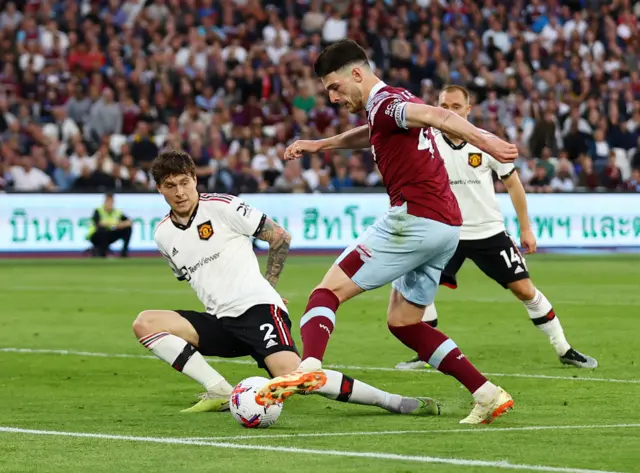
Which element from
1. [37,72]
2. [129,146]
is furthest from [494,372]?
[37,72]

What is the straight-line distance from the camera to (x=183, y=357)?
28.7 feet

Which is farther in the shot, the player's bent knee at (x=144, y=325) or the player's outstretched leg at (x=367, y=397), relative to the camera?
the player's bent knee at (x=144, y=325)

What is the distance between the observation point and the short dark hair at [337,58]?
7738mm

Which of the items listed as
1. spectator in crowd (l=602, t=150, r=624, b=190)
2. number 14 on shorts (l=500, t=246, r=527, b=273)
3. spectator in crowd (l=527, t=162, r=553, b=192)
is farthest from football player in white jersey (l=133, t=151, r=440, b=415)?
spectator in crowd (l=602, t=150, r=624, b=190)

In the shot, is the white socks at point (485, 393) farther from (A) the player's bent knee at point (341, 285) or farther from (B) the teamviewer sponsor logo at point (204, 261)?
(B) the teamviewer sponsor logo at point (204, 261)

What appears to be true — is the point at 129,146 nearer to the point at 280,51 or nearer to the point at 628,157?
the point at 280,51

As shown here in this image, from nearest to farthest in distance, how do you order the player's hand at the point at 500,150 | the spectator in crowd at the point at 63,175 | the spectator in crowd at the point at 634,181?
1. the player's hand at the point at 500,150
2. the spectator in crowd at the point at 63,175
3. the spectator in crowd at the point at 634,181

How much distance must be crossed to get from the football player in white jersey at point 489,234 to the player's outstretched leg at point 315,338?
3.29 m

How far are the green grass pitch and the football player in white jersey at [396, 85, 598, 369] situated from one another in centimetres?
33

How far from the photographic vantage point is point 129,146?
28391 mm

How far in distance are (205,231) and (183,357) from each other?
0.82 metres

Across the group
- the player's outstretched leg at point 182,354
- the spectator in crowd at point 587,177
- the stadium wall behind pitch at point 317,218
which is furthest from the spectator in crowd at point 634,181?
the player's outstretched leg at point 182,354

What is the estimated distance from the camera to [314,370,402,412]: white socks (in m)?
7.94

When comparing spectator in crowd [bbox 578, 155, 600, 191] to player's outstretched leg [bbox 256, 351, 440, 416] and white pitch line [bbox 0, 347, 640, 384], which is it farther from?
player's outstretched leg [bbox 256, 351, 440, 416]
